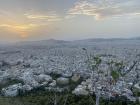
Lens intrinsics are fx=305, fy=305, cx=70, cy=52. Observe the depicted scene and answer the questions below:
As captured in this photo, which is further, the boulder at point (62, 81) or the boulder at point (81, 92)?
the boulder at point (62, 81)

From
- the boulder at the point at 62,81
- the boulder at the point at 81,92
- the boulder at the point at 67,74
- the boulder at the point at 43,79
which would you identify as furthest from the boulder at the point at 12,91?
the boulder at the point at 67,74

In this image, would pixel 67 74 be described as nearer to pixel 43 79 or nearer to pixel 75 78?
pixel 75 78

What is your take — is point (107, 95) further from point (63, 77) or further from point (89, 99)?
point (63, 77)

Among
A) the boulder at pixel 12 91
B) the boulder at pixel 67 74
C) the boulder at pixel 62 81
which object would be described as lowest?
the boulder at pixel 12 91

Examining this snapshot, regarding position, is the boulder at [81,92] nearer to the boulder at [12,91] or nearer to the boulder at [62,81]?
the boulder at [62,81]

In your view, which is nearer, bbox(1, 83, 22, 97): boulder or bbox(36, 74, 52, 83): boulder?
bbox(1, 83, 22, 97): boulder

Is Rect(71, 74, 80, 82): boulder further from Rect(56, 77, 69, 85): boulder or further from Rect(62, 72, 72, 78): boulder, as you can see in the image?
Rect(56, 77, 69, 85): boulder

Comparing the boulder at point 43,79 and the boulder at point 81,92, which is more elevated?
the boulder at point 81,92

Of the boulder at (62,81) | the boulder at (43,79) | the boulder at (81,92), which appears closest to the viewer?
the boulder at (81,92)

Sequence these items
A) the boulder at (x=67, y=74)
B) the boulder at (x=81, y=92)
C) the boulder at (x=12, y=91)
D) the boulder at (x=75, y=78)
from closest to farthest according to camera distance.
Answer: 1. the boulder at (x=81, y=92)
2. the boulder at (x=12, y=91)
3. the boulder at (x=75, y=78)
4. the boulder at (x=67, y=74)

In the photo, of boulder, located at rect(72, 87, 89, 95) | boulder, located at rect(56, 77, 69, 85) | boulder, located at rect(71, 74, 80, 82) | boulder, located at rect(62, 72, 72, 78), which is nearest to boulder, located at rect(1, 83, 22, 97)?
boulder, located at rect(56, 77, 69, 85)

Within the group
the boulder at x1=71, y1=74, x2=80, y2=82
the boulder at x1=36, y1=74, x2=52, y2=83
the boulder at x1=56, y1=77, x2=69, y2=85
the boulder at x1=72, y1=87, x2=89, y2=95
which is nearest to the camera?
the boulder at x1=72, y1=87, x2=89, y2=95

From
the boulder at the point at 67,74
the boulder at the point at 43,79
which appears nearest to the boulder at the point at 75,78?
the boulder at the point at 67,74

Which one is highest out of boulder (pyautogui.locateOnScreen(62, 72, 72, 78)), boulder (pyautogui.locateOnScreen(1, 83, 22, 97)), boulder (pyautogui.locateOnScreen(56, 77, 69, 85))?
boulder (pyautogui.locateOnScreen(62, 72, 72, 78))
